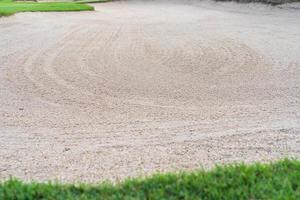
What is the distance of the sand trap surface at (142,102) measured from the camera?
4.32 meters

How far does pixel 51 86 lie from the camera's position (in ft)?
22.2

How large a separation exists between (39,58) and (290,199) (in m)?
6.54

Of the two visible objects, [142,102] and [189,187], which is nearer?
[189,187]

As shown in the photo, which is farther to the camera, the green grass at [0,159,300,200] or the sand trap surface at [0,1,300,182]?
the sand trap surface at [0,1,300,182]

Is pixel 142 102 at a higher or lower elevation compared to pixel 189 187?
lower

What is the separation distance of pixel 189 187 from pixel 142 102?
109 inches

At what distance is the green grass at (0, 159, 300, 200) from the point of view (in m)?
3.28

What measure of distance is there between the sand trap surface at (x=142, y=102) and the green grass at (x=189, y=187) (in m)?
0.45

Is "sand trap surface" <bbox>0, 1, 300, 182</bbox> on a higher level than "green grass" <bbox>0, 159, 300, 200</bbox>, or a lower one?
lower

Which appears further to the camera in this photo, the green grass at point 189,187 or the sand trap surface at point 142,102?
the sand trap surface at point 142,102

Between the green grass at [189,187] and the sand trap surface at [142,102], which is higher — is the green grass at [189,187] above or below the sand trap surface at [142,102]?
above

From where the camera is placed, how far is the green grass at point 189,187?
3275 mm

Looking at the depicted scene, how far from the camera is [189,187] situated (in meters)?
3.39

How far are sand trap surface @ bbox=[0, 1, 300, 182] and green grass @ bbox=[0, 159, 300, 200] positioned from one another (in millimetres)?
448
